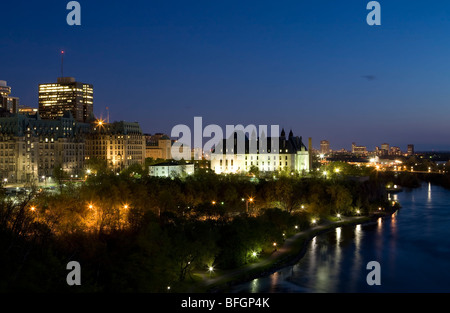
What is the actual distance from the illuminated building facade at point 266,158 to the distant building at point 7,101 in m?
60.3

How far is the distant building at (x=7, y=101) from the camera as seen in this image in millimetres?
118188

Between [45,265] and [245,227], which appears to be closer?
[45,265]

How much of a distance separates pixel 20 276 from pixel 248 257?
16.0 meters

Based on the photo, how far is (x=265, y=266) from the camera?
100ft

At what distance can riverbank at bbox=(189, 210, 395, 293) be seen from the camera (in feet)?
86.5

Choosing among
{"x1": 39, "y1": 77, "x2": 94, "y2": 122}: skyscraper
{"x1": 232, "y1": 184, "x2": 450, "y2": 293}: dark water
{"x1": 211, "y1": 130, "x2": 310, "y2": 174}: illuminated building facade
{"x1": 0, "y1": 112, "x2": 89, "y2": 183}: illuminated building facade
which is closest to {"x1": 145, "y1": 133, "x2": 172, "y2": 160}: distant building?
{"x1": 39, "y1": 77, "x2": 94, "y2": 122}: skyscraper

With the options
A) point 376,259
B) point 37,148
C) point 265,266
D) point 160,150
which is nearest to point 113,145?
point 37,148

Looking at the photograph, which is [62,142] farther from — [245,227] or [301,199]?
[245,227]
